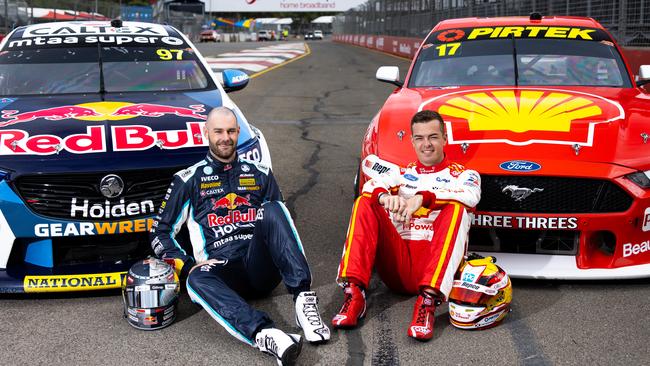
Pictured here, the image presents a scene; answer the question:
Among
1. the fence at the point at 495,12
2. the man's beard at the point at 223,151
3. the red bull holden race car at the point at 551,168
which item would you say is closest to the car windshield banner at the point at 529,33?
the red bull holden race car at the point at 551,168

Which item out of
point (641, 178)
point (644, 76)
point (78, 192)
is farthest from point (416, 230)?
point (644, 76)

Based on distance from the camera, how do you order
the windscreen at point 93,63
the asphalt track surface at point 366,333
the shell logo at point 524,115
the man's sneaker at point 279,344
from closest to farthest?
the man's sneaker at point 279,344 → the asphalt track surface at point 366,333 → the shell logo at point 524,115 → the windscreen at point 93,63

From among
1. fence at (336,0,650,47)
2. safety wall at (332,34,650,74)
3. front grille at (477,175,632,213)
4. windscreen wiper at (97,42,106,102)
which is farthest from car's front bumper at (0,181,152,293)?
fence at (336,0,650,47)

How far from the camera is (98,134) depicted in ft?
15.3

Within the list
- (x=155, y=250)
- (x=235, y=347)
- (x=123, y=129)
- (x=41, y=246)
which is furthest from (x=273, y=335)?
(x=123, y=129)

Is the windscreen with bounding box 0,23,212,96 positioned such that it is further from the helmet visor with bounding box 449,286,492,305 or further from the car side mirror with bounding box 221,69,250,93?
the helmet visor with bounding box 449,286,492,305

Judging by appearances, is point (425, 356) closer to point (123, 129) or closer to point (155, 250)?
point (155, 250)

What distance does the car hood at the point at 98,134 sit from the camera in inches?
174

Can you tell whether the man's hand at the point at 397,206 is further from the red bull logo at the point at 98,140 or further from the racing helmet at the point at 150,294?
the red bull logo at the point at 98,140

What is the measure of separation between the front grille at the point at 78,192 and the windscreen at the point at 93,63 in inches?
61.1

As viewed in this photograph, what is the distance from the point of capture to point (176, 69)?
6.17 meters

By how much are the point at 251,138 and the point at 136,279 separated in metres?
1.49

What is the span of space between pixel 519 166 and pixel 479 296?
920 millimetres

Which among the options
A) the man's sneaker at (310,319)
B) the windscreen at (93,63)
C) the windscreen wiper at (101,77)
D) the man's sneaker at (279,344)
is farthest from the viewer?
the windscreen at (93,63)
